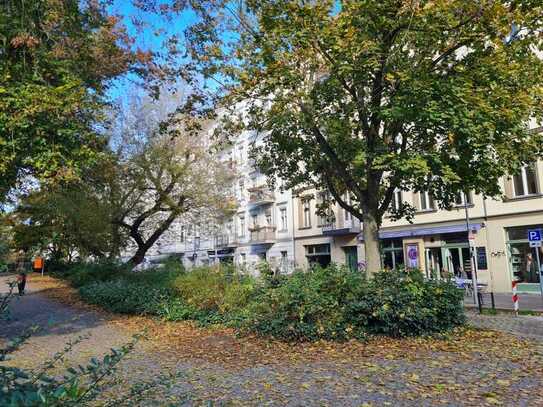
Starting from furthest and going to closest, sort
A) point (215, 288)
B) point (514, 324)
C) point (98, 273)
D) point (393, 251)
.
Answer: point (393, 251)
point (98, 273)
point (215, 288)
point (514, 324)

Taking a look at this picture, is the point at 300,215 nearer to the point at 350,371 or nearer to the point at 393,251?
the point at 393,251

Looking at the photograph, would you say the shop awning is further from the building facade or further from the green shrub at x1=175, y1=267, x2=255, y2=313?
the green shrub at x1=175, y1=267, x2=255, y2=313

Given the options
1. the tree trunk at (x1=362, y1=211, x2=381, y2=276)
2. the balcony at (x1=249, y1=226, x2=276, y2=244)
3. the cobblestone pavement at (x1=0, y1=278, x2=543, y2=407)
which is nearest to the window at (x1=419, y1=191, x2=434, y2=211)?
the balcony at (x1=249, y1=226, x2=276, y2=244)

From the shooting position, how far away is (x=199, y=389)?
20.5 ft

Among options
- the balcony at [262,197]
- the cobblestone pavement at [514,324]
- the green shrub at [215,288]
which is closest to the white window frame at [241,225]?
the balcony at [262,197]

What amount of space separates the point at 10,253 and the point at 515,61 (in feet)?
33.0

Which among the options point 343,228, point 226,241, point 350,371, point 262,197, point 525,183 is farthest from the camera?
point 226,241

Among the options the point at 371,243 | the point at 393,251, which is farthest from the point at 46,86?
the point at 393,251

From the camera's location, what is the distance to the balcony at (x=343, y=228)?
32625mm

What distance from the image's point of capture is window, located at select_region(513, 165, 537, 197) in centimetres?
2270

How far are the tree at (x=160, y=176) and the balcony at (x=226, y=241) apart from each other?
19.8 meters

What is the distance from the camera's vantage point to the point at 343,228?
109 ft

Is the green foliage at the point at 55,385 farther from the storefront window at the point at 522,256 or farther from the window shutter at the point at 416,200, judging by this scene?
the window shutter at the point at 416,200

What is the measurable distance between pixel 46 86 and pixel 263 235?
32.8 meters
